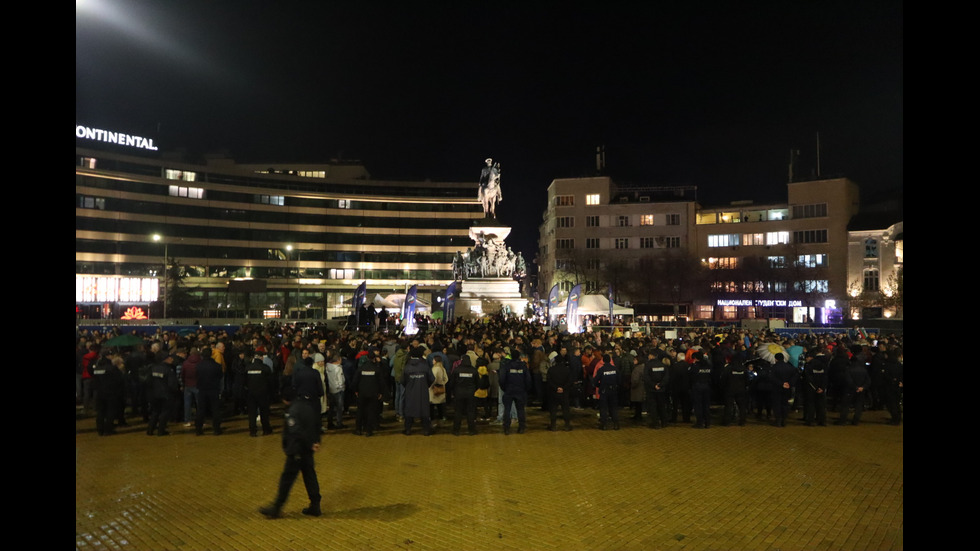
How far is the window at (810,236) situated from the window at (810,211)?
1.82 m

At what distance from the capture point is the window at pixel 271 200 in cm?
8700

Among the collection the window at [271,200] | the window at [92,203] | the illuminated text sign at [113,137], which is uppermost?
the illuminated text sign at [113,137]

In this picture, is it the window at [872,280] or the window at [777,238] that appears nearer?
the window at [872,280]

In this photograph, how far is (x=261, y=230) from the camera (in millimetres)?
86500

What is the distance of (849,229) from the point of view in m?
70.5

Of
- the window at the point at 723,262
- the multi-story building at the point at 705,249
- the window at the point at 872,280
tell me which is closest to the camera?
the window at the point at 872,280

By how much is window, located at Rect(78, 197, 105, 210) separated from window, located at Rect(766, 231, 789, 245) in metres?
76.3

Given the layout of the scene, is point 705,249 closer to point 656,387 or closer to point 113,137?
point 656,387

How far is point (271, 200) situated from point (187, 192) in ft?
34.2

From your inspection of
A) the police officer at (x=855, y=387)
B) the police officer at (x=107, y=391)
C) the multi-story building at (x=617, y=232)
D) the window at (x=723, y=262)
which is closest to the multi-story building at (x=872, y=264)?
the window at (x=723, y=262)

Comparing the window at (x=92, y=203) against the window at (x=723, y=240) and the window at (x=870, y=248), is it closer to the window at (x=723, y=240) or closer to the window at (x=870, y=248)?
the window at (x=723, y=240)

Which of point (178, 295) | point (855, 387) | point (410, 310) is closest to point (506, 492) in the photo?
point (855, 387)

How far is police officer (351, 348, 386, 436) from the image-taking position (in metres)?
13.0

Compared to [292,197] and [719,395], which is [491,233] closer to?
[719,395]
